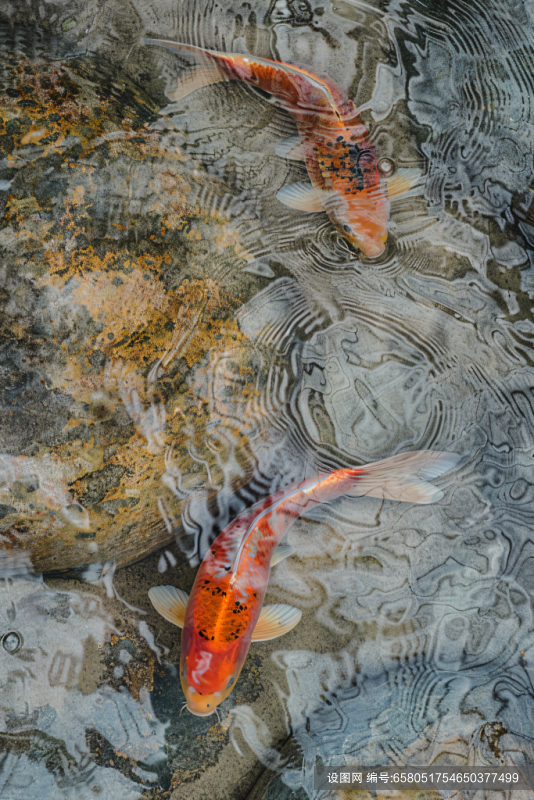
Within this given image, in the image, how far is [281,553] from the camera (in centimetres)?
300

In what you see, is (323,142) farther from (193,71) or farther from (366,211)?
(193,71)

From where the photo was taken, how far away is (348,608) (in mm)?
3037

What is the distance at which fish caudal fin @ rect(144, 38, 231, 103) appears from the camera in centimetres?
317

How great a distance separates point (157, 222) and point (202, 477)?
1.63m

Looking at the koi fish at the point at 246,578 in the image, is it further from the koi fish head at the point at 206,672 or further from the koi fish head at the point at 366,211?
the koi fish head at the point at 366,211

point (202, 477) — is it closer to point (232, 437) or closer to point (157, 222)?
point (232, 437)

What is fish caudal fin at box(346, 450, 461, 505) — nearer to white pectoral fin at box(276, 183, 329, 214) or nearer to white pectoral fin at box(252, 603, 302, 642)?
white pectoral fin at box(252, 603, 302, 642)

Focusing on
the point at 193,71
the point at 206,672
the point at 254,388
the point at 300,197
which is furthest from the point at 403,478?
the point at 193,71

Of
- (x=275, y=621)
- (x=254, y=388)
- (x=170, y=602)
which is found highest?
(x=254, y=388)

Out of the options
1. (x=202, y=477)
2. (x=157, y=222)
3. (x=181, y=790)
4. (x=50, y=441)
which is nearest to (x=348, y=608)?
(x=202, y=477)

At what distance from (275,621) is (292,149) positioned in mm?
3211

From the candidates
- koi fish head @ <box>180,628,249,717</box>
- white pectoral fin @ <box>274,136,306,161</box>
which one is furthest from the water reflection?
koi fish head @ <box>180,628,249,717</box>

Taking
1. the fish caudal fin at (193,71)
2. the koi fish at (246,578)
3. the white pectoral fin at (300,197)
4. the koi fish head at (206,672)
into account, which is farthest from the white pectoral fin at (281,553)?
the fish caudal fin at (193,71)

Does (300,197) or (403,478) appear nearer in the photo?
(403,478)
